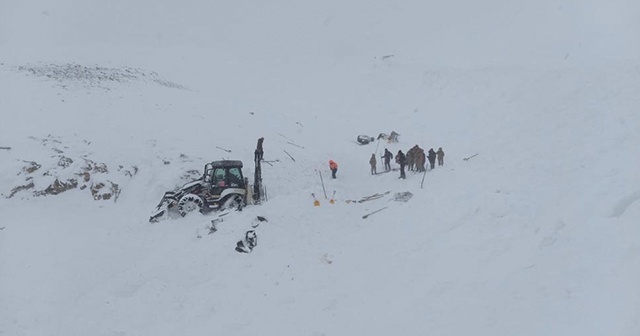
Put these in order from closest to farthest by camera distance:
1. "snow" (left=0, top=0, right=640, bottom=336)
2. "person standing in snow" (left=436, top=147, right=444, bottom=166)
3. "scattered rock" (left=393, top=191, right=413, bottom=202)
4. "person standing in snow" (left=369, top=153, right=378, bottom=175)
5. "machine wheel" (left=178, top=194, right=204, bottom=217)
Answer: "snow" (left=0, top=0, right=640, bottom=336) → "machine wheel" (left=178, top=194, right=204, bottom=217) → "scattered rock" (left=393, top=191, right=413, bottom=202) → "person standing in snow" (left=436, top=147, right=444, bottom=166) → "person standing in snow" (left=369, top=153, right=378, bottom=175)

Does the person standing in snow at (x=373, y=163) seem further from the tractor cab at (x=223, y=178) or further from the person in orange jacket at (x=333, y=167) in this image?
the tractor cab at (x=223, y=178)

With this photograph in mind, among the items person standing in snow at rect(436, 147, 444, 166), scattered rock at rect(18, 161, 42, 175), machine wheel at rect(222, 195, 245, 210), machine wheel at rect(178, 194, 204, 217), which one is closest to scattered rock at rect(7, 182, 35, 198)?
scattered rock at rect(18, 161, 42, 175)

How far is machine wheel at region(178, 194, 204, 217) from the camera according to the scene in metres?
15.9

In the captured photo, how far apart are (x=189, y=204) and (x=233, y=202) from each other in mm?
1482

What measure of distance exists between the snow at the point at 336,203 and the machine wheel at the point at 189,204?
0.33 m

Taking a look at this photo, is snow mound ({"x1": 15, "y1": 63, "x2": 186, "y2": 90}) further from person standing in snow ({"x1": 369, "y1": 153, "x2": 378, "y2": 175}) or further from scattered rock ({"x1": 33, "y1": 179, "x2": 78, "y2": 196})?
person standing in snow ({"x1": 369, "y1": 153, "x2": 378, "y2": 175})

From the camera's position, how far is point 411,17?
52000 mm

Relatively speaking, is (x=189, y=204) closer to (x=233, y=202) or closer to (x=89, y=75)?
(x=233, y=202)

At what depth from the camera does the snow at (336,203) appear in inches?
421

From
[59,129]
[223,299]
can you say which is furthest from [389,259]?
[59,129]

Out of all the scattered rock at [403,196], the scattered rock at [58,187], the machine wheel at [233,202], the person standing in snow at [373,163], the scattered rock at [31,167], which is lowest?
the scattered rock at [403,196]

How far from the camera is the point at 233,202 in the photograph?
16609 mm

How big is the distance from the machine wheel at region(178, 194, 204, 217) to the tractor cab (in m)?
0.64

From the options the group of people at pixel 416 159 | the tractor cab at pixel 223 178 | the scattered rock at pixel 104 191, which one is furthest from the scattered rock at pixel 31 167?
the group of people at pixel 416 159
